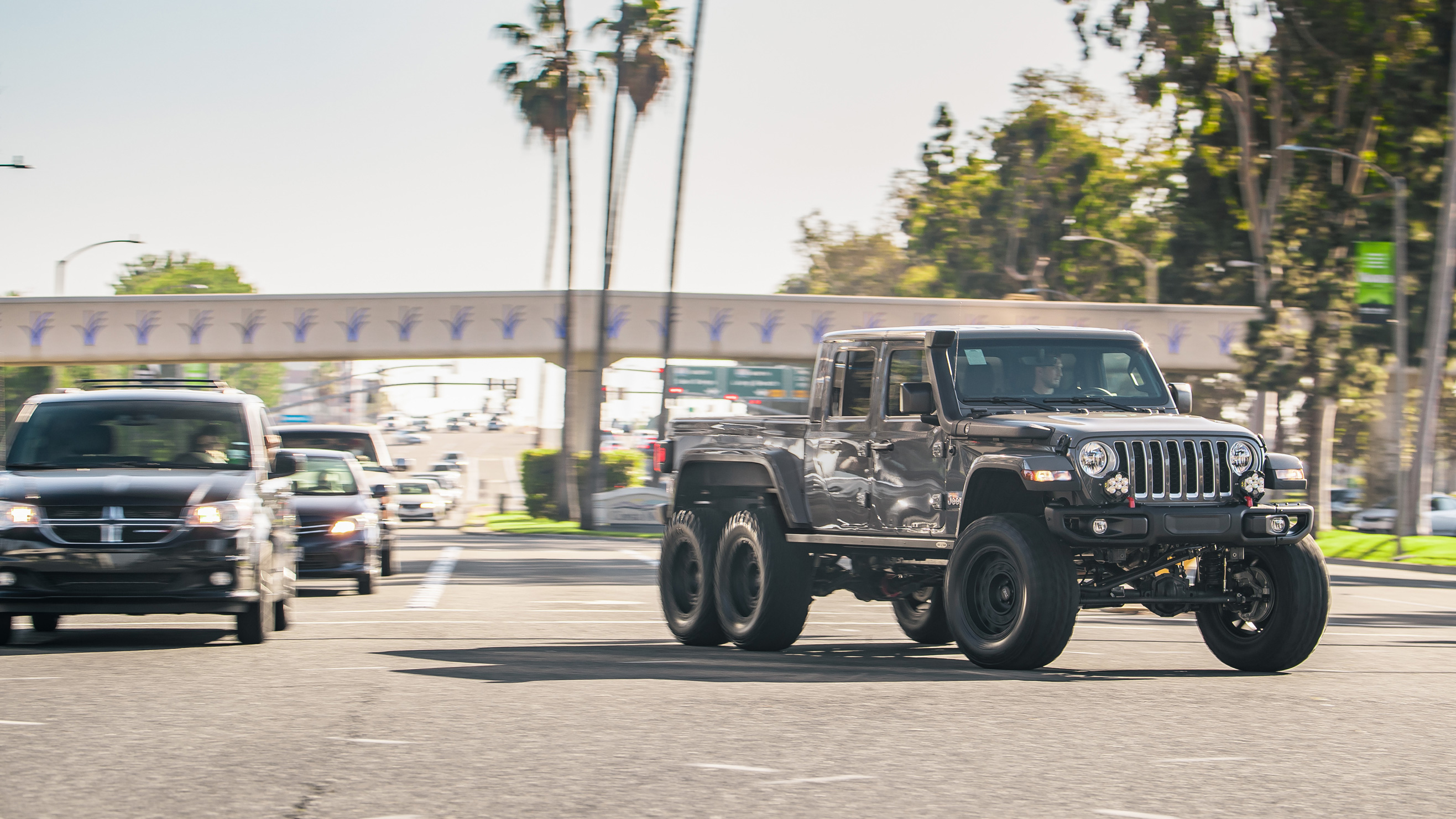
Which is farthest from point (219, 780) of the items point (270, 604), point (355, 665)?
point (270, 604)

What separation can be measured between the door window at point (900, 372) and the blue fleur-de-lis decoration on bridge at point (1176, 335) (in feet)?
135

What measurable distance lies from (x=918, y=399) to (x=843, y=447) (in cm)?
109

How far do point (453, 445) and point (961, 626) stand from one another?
160 m

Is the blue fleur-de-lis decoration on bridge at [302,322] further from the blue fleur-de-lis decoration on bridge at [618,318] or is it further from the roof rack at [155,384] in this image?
the roof rack at [155,384]

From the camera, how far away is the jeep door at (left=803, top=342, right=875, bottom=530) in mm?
11570

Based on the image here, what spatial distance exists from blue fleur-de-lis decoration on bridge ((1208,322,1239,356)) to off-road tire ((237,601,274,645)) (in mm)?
42682

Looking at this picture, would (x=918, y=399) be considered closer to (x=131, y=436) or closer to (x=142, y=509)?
(x=142, y=509)

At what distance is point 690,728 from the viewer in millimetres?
8109

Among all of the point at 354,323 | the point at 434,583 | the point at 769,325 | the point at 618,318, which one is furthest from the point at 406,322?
the point at 434,583

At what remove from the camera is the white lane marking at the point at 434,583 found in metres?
17.5

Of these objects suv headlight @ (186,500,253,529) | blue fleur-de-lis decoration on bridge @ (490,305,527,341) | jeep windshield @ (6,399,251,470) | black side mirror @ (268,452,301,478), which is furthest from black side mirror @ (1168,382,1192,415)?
blue fleur-de-lis decoration on bridge @ (490,305,527,341)

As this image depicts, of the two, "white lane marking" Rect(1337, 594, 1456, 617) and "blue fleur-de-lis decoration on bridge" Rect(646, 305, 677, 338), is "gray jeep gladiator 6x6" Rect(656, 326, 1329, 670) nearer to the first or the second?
"white lane marking" Rect(1337, 594, 1456, 617)

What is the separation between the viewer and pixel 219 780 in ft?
22.1

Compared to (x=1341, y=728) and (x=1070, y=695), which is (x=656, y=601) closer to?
(x=1070, y=695)
